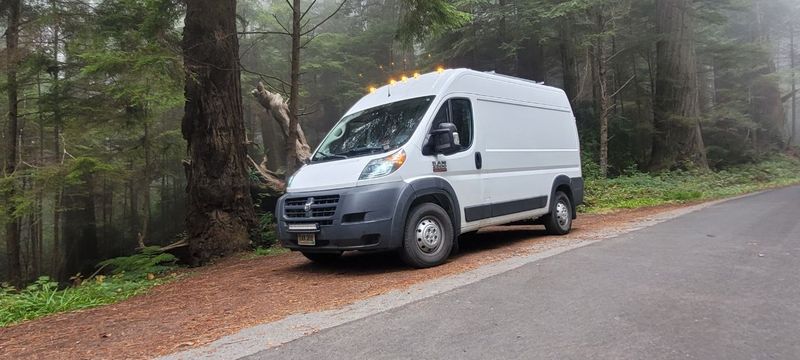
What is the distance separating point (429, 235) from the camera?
5.93 m

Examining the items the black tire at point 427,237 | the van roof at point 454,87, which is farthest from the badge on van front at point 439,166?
the van roof at point 454,87

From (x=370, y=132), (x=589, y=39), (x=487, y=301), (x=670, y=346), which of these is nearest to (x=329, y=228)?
(x=370, y=132)

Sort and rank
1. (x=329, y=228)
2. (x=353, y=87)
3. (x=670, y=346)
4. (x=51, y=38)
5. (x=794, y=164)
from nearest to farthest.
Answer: (x=670, y=346) → (x=329, y=228) → (x=51, y=38) → (x=353, y=87) → (x=794, y=164)

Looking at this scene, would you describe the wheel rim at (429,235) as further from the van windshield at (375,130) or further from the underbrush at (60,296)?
the underbrush at (60,296)

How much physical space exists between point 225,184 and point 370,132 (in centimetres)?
426

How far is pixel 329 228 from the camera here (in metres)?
5.58

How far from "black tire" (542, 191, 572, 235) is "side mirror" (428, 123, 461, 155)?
2971mm

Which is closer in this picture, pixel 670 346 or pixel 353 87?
pixel 670 346

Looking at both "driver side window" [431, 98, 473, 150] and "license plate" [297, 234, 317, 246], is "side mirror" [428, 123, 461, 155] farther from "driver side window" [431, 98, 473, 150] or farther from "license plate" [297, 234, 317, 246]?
"license plate" [297, 234, 317, 246]

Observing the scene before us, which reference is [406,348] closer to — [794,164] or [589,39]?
[589,39]

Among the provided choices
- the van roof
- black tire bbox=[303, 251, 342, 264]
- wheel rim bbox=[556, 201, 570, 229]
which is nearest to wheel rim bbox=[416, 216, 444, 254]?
black tire bbox=[303, 251, 342, 264]

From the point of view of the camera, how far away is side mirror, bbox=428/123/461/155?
598 centimetres

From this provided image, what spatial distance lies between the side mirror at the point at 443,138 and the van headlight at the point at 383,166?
0.52m

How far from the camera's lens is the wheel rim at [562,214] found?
27.3ft
